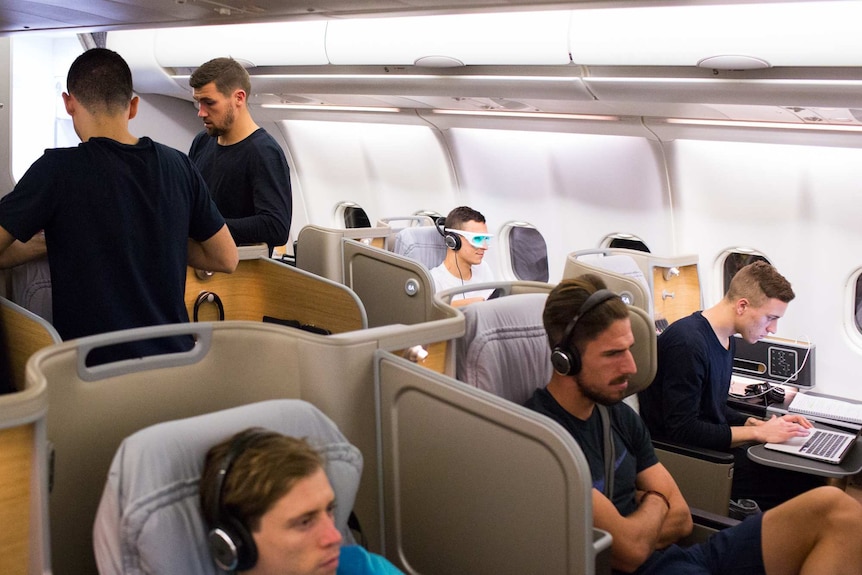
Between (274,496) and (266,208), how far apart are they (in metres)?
2.11

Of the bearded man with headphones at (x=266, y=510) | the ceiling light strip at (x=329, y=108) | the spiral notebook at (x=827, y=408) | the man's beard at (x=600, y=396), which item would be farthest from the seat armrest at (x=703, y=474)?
the ceiling light strip at (x=329, y=108)

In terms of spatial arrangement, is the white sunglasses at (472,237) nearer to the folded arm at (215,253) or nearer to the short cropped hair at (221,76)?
the short cropped hair at (221,76)

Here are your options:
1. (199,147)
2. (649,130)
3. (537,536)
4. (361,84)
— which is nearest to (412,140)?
(361,84)

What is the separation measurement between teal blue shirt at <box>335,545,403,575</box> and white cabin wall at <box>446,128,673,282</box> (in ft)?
15.7

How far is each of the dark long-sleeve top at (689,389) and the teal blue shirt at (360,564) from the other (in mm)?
2024

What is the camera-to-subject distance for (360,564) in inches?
71.6

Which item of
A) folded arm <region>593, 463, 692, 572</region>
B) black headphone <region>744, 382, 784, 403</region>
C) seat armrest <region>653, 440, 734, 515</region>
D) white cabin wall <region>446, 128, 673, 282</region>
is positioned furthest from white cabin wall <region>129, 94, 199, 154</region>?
folded arm <region>593, 463, 692, 572</region>

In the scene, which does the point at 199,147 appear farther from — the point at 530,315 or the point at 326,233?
the point at 530,315

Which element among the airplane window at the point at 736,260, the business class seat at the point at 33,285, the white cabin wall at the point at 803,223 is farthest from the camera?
the airplane window at the point at 736,260

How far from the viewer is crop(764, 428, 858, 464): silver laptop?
11.5ft

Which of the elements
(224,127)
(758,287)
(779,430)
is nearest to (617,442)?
(779,430)

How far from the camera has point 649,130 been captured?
229 inches

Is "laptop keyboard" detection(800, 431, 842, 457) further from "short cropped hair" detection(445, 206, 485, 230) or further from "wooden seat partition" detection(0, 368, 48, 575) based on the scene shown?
"wooden seat partition" detection(0, 368, 48, 575)

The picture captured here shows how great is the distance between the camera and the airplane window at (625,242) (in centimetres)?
659
